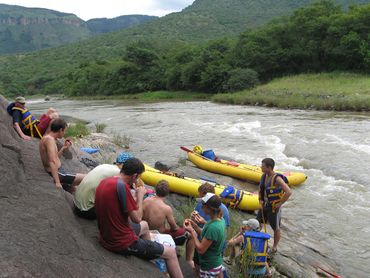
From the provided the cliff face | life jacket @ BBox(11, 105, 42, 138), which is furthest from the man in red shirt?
life jacket @ BBox(11, 105, 42, 138)

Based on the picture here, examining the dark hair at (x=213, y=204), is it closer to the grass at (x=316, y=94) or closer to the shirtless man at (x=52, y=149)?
the shirtless man at (x=52, y=149)

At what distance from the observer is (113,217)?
13.6 ft

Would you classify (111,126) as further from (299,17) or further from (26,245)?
(299,17)

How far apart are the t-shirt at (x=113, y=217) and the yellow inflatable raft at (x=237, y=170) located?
7467 millimetres

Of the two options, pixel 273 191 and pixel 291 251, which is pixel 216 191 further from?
pixel 273 191

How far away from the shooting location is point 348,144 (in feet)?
51.6

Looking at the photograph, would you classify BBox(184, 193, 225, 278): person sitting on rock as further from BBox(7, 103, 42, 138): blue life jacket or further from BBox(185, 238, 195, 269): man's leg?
BBox(7, 103, 42, 138): blue life jacket

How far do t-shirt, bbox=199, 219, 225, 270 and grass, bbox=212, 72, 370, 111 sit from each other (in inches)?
929

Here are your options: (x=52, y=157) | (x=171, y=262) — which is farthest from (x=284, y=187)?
(x=52, y=157)

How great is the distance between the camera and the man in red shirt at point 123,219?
4.09 meters

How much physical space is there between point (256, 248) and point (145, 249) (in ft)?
5.98

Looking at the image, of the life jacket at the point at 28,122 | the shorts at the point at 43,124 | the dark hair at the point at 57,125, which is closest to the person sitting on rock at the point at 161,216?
the dark hair at the point at 57,125

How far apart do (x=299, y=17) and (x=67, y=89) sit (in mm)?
43514

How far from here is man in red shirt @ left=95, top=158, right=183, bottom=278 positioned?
4.09 metres
